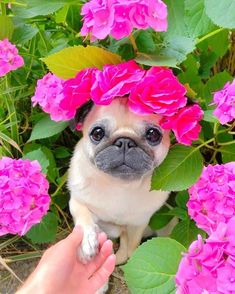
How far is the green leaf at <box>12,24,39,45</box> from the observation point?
4.22 feet

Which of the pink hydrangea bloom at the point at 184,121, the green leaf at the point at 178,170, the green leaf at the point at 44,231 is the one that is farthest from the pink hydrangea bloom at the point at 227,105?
the green leaf at the point at 44,231

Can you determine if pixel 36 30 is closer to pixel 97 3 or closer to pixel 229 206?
pixel 97 3

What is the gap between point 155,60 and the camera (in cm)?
105

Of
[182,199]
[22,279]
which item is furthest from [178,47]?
[22,279]

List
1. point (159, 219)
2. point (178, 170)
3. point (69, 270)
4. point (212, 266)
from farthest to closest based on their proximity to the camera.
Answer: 1. point (159, 219)
2. point (178, 170)
3. point (69, 270)
4. point (212, 266)

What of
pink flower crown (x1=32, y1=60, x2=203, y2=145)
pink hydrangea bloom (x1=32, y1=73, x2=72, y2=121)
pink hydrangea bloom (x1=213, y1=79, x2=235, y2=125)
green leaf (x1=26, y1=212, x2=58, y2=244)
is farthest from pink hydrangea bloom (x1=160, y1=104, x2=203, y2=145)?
green leaf (x1=26, y1=212, x2=58, y2=244)

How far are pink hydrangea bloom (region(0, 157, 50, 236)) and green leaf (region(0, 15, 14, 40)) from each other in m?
0.31

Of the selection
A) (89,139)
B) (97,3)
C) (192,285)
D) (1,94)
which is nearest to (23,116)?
(1,94)

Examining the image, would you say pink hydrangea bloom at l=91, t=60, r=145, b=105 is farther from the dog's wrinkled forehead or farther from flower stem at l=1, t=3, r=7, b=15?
flower stem at l=1, t=3, r=7, b=15

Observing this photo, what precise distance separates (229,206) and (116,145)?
238 mm

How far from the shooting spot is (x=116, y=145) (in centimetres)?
103

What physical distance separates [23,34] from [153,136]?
0.45m

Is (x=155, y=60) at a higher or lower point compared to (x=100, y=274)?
higher

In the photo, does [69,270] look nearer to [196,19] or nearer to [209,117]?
[209,117]
